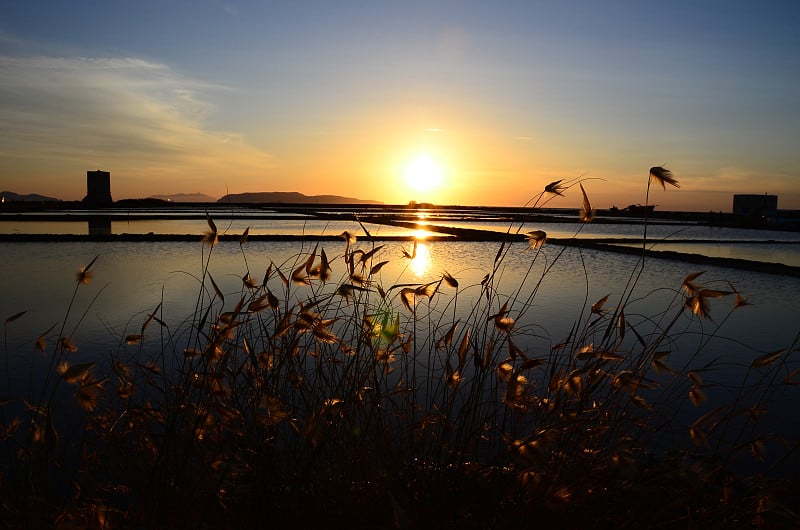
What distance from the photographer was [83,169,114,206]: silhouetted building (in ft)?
219

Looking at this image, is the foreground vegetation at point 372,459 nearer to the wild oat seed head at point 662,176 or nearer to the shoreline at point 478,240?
the wild oat seed head at point 662,176

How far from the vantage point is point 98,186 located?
67062 millimetres

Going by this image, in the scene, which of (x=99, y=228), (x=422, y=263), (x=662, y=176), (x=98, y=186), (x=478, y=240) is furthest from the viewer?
(x=98, y=186)

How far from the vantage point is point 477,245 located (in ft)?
64.1

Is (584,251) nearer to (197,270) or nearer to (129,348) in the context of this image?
(197,270)

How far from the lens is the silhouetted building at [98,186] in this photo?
219 ft

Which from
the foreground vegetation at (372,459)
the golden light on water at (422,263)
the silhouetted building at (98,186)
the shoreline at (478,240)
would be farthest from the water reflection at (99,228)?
the silhouetted building at (98,186)

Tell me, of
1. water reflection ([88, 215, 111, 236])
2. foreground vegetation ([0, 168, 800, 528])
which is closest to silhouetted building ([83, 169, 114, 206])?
water reflection ([88, 215, 111, 236])

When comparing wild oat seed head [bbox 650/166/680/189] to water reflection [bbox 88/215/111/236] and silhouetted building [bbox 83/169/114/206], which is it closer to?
water reflection [bbox 88/215/111/236]

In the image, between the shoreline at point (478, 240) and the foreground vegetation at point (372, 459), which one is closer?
the foreground vegetation at point (372, 459)

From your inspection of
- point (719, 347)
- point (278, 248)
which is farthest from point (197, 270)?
point (719, 347)

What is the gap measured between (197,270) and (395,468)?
31.1 feet

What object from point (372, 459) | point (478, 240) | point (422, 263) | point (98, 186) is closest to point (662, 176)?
point (372, 459)

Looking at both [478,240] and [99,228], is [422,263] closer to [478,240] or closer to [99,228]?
[478,240]
